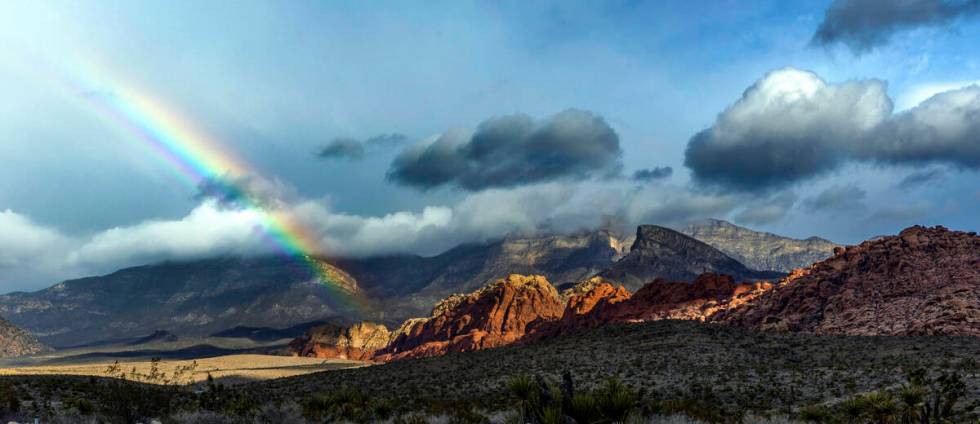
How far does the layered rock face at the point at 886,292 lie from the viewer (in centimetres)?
8656

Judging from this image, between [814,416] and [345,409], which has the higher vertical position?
[345,409]

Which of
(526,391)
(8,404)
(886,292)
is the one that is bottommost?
(526,391)

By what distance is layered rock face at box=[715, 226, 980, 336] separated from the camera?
8656 cm

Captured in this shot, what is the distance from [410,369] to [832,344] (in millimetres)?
46445

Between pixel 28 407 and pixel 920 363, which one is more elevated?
pixel 28 407

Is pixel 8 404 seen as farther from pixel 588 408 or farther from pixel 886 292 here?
pixel 886 292

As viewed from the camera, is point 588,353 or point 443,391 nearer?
point 443,391

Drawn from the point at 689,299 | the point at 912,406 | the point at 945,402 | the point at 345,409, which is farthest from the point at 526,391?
the point at 689,299

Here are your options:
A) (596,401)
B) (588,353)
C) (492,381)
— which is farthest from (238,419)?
(588,353)

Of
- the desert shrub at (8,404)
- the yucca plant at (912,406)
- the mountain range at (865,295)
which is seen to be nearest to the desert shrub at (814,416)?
the yucca plant at (912,406)

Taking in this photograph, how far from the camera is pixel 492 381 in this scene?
2363 inches

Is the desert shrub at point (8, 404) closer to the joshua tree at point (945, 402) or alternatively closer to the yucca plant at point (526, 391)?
the yucca plant at point (526, 391)

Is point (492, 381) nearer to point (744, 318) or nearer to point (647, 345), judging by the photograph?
point (647, 345)

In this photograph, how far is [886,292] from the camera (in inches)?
4230
